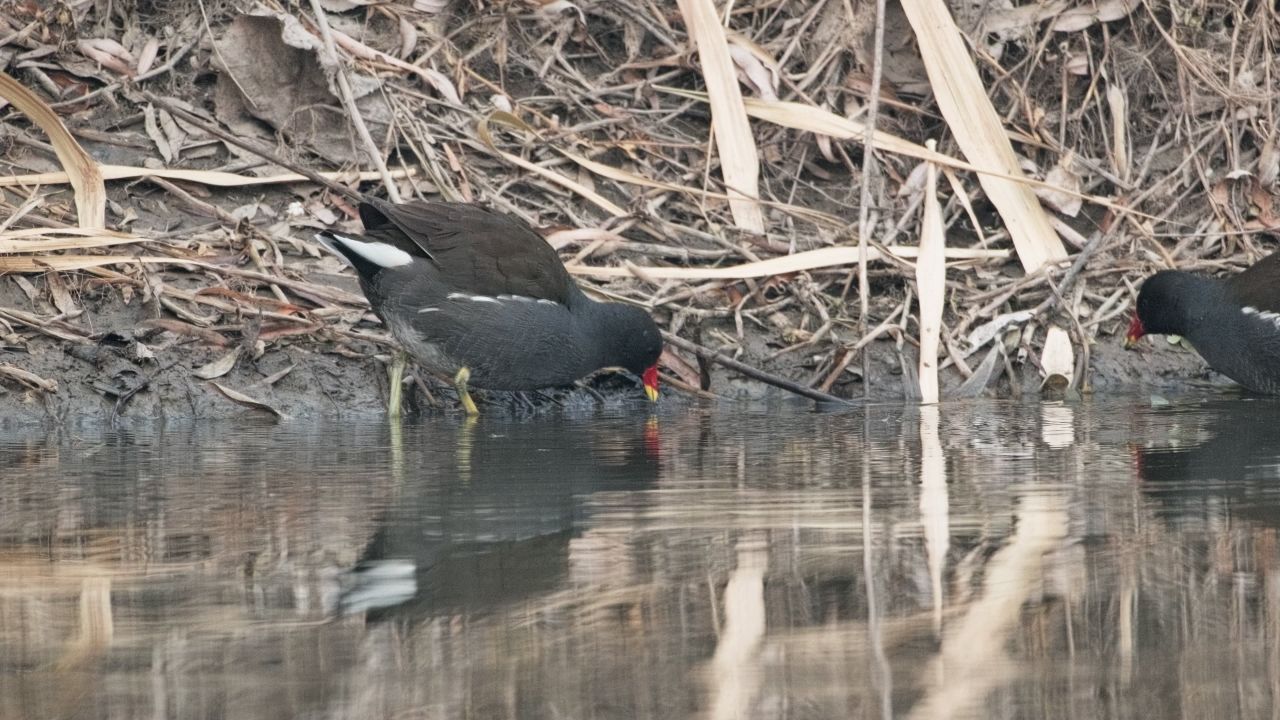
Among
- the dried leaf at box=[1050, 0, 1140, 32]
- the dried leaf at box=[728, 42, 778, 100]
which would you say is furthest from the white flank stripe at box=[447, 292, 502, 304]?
the dried leaf at box=[1050, 0, 1140, 32]

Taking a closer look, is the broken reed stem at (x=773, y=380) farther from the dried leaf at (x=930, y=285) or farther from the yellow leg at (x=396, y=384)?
the yellow leg at (x=396, y=384)

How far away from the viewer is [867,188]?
650cm

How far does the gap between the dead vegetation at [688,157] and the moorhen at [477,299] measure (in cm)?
45

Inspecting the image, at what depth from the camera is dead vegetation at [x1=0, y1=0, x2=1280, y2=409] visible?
625cm

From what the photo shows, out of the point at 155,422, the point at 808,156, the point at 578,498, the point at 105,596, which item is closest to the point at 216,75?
the point at 155,422

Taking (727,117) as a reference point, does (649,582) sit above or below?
below

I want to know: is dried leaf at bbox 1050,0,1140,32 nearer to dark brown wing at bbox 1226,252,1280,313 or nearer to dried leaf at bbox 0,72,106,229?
dark brown wing at bbox 1226,252,1280,313

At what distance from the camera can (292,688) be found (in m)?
2.14

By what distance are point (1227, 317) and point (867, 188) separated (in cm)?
145

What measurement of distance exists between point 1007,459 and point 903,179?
3046 millimetres

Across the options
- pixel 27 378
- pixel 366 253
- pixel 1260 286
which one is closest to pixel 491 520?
pixel 366 253

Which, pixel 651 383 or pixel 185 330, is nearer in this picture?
pixel 185 330

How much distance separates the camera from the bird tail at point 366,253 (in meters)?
5.49

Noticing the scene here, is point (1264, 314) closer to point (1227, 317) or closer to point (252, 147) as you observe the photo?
point (1227, 317)
